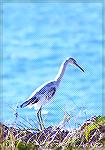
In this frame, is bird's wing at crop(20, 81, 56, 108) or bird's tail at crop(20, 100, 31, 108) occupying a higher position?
bird's wing at crop(20, 81, 56, 108)

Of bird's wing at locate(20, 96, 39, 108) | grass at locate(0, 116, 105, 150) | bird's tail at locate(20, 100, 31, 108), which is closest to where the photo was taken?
grass at locate(0, 116, 105, 150)

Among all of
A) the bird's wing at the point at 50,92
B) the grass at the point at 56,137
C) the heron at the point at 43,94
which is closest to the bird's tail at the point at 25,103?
the heron at the point at 43,94

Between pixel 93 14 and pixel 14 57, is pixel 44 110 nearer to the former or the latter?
pixel 14 57

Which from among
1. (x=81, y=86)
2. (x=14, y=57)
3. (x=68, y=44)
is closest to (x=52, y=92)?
(x=81, y=86)

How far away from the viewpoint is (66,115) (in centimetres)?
564

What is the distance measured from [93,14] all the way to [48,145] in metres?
16.8

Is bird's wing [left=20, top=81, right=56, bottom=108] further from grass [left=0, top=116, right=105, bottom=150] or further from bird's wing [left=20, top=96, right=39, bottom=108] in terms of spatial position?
grass [left=0, top=116, right=105, bottom=150]

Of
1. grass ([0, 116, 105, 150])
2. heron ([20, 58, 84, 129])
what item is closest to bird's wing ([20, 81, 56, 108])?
heron ([20, 58, 84, 129])

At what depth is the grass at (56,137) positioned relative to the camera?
529 centimetres

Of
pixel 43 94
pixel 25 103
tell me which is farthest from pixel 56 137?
pixel 43 94

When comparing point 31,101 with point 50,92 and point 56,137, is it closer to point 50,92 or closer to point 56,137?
point 50,92

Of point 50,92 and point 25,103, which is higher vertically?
point 50,92

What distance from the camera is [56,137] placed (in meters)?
5.75

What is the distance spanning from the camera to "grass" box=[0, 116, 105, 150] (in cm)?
529
